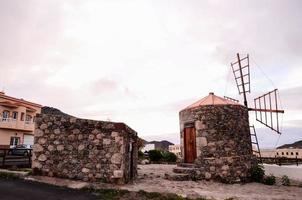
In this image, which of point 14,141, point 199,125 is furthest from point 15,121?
point 199,125

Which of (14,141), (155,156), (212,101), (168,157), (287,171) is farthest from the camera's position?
(14,141)

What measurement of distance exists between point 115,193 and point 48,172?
2966 millimetres

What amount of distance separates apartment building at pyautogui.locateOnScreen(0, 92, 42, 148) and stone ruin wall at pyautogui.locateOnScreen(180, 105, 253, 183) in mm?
26320

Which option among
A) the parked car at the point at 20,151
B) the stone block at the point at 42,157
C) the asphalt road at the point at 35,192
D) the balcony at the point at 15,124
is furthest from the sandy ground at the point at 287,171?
the balcony at the point at 15,124

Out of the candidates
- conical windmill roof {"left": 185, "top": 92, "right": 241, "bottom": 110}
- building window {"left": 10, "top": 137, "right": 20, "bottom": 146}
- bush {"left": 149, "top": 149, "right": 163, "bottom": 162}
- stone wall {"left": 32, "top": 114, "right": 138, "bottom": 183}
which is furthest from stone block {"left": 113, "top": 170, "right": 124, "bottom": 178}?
building window {"left": 10, "top": 137, "right": 20, "bottom": 146}

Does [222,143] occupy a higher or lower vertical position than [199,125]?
lower

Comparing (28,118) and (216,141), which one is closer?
(216,141)

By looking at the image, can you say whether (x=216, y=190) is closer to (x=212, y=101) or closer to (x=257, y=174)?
(x=257, y=174)

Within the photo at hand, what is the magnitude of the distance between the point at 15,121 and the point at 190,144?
A: 87.3ft

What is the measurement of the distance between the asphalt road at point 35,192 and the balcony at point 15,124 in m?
26.0

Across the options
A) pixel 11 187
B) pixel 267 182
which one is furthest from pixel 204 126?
pixel 11 187

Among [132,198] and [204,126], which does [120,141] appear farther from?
[204,126]

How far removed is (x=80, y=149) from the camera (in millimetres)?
9141

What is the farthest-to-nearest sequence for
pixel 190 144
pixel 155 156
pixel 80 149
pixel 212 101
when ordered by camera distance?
pixel 155 156, pixel 212 101, pixel 190 144, pixel 80 149
